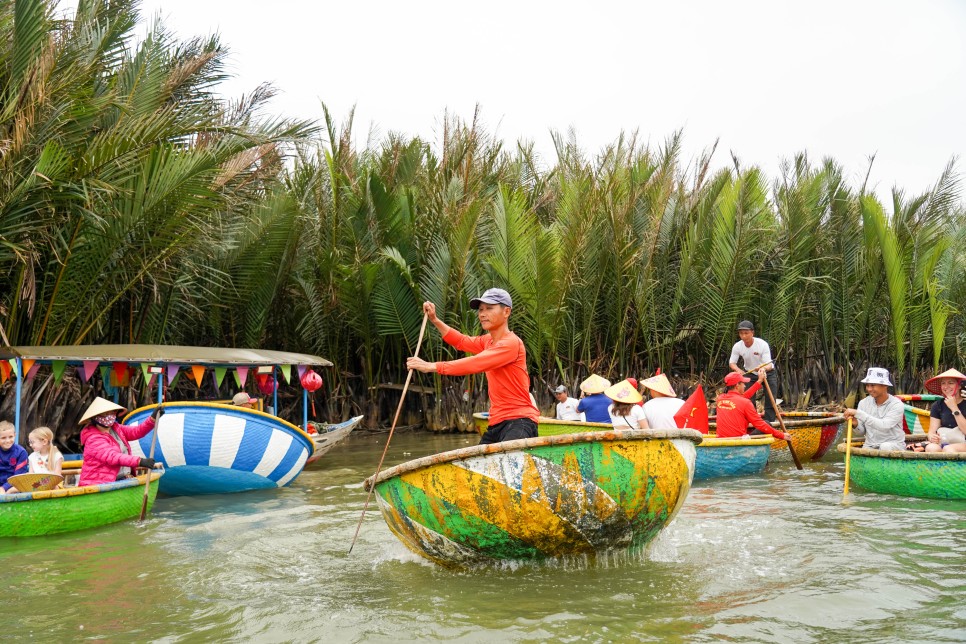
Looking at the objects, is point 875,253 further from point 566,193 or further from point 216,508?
point 216,508

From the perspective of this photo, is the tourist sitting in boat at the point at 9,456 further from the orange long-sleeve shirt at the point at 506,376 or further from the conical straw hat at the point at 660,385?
the conical straw hat at the point at 660,385

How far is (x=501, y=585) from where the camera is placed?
5.89m

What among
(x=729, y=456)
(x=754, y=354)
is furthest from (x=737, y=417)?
(x=754, y=354)

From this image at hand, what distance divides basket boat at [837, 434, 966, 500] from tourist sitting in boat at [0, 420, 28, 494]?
829 centimetres

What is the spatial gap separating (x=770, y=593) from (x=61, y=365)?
7.97 meters

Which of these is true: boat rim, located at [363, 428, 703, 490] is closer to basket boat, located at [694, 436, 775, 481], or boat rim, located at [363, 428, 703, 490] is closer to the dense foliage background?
basket boat, located at [694, 436, 775, 481]

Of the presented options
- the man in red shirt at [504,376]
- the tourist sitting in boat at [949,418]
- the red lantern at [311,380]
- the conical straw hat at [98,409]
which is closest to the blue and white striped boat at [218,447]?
the conical straw hat at [98,409]

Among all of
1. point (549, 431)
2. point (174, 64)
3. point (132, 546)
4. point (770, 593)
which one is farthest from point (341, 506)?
point (174, 64)

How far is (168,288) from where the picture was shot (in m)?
14.2

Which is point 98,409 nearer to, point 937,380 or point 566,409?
point 566,409

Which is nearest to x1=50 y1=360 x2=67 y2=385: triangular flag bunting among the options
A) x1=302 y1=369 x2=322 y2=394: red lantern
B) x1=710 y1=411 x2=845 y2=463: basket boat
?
x1=302 y1=369 x2=322 y2=394: red lantern

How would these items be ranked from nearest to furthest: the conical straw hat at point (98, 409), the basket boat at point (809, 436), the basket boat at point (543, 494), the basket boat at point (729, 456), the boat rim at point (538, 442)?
1. the boat rim at point (538, 442)
2. the basket boat at point (543, 494)
3. the conical straw hat at point (98, 409)
4. the basket boat at point (729, 456)
5. the basket boat at point (809, 436)

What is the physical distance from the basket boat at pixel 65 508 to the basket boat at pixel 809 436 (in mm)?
8052

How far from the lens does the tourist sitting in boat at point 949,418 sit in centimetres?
921
